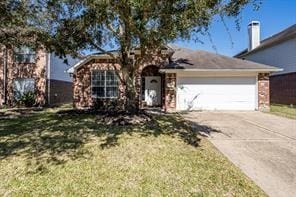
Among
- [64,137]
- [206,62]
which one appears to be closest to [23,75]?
[206,62]

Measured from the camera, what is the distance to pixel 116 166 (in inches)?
276

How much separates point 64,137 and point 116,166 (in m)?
3.75

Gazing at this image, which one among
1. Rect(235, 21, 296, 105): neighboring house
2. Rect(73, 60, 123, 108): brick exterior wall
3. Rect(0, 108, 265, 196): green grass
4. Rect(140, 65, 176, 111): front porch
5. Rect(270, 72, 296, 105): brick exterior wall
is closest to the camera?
Rect(0, 108, 265, 196): green grass

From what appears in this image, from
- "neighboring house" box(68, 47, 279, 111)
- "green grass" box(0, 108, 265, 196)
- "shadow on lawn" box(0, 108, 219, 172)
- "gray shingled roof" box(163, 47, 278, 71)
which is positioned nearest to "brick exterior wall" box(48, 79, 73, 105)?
"neighboring house" box(68, 47, 279, 111)

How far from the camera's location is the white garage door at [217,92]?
2003 cm

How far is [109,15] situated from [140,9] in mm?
1813

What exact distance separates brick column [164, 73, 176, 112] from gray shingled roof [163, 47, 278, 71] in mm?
641

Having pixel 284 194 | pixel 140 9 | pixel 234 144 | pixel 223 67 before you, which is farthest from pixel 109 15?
pixel 223 67

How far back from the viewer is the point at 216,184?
19.5 feet

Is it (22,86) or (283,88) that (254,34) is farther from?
(22,86)

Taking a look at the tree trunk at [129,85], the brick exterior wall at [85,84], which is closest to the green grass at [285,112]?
the tree trunk at [129,85]

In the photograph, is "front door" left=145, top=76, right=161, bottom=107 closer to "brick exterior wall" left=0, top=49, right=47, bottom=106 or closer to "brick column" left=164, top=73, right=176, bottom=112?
"brick column" left=164, top=73, right=176, bottom=112

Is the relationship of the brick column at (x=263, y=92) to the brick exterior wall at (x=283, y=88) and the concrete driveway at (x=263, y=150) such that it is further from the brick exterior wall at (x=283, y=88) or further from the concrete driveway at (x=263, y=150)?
the concrete driveway at (x=263, y=150)

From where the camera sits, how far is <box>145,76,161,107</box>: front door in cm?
2303
